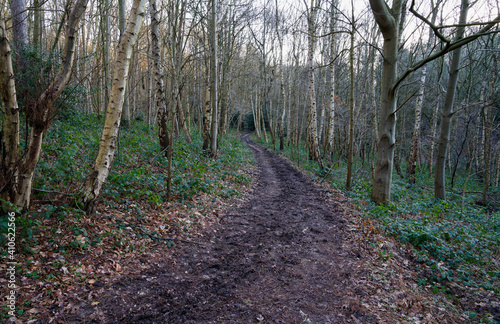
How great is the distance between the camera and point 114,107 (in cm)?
434

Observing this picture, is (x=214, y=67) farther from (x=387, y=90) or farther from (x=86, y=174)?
(x=86, y=174)

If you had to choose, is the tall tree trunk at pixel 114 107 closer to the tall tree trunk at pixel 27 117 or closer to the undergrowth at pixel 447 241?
the tall tree trunk at pixel 27 117

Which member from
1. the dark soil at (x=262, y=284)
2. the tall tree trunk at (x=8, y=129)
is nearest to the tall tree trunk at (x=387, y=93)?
the dark soil at (x=262, y=284)

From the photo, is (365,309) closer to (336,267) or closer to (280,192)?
(336,267)

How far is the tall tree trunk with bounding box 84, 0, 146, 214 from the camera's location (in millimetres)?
4258

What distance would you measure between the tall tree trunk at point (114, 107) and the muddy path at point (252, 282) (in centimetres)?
180

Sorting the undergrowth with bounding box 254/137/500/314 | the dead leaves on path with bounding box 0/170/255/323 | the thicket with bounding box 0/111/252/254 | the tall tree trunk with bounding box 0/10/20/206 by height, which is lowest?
the undergrowth with bounding box 254/137/500/314

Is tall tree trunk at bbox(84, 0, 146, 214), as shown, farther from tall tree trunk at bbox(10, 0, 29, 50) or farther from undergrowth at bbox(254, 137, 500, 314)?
tall tree trunk at bbox(10, 0, 29, 50)

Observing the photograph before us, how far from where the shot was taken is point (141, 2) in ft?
13.9

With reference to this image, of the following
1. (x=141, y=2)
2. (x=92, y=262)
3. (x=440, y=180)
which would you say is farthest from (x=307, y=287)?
(x=440, y=180)

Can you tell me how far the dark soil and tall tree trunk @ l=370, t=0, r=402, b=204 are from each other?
248 cm

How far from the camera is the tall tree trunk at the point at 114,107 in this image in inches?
168

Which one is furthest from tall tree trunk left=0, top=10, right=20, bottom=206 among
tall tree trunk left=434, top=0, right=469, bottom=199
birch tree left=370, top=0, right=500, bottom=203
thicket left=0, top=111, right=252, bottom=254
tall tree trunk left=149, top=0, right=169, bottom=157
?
tall tree trunk left=434, top=0, right=469, bottom=199

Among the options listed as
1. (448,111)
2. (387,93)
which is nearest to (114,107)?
(387,93)
